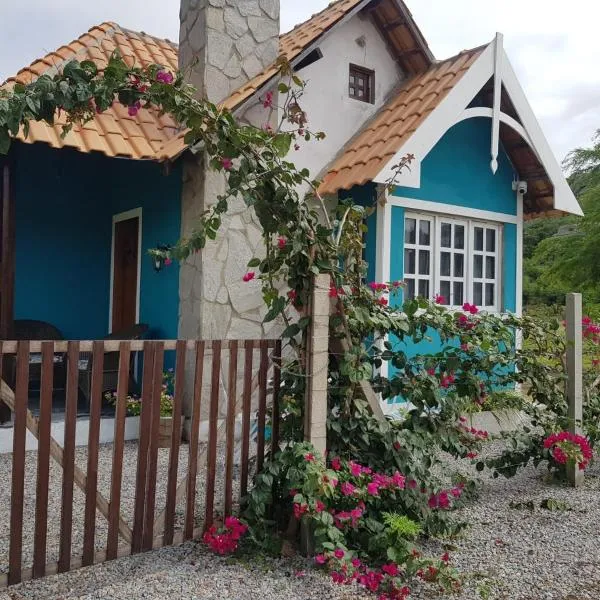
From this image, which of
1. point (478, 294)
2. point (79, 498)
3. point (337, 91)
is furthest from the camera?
point (478, 294)

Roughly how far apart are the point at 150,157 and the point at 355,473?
393 centimetres

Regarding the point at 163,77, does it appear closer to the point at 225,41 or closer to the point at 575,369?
the point at 225,41

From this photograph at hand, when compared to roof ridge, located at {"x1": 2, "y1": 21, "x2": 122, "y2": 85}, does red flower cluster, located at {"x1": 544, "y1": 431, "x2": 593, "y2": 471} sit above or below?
below

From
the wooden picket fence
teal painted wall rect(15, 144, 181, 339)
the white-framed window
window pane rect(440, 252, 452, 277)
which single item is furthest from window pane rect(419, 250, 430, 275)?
the wooden picket fence

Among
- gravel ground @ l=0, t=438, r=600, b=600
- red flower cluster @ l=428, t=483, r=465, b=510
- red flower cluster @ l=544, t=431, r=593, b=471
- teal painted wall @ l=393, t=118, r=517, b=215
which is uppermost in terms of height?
teal painted wall @ l=393, t=118, r=517, b=215

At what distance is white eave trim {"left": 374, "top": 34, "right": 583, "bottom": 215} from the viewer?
6.50 metres

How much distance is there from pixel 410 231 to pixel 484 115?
1.58 meters

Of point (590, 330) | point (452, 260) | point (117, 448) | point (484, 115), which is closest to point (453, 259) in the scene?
point (452, 260)

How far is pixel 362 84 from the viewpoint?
789cm

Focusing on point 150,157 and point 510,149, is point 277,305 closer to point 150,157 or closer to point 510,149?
point 150,157

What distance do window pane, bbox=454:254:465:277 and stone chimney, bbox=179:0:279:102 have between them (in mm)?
3272

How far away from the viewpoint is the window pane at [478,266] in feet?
26.6

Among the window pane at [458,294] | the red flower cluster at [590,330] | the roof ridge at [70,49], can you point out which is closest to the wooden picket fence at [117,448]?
the red flower cluster at [590,330]

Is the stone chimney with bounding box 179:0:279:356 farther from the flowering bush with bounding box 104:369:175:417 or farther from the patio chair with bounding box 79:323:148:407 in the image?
the patio chair with bounding box 79:323:148:407
